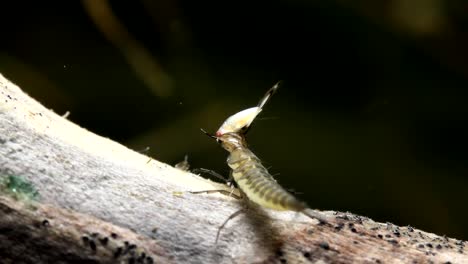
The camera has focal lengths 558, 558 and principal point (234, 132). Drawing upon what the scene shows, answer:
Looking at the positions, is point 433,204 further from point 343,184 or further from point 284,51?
point 284,51

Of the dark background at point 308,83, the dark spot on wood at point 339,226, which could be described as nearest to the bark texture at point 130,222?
the dark spot on wood at point 339,226

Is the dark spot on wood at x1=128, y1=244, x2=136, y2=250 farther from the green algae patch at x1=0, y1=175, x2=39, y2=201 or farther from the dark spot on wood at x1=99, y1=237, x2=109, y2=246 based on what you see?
the green algae patch at x1=0, y1=175, x2=39, y2=201

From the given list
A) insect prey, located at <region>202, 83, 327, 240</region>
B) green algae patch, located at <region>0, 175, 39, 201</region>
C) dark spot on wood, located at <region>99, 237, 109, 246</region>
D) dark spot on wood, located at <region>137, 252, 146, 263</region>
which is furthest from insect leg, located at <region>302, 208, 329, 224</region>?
green algae patch, located at <region>0, 175, 39, 201</region>

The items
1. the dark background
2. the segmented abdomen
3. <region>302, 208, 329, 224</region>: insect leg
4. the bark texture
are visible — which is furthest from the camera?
the dark background

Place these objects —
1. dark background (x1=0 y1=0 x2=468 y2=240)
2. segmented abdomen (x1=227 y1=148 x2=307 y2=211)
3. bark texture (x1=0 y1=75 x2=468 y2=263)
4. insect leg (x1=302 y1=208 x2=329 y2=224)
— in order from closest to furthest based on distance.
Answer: bark texture (x1=0 y1=75 x2=468 y2=263)
segmented abdomen (x1=227 y1=148 x2=307 y2=211)
insect leg (x1=302 y1=208 x2=329 y2=224)
dark background (x1=0 y1=0 x2=468 y2=240)

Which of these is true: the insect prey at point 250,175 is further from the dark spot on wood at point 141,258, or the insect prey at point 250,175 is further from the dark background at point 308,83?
the dark background at point 308,83

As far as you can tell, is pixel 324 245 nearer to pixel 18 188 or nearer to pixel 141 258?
pixel 141 258

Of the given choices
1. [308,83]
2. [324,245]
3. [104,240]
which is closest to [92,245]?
[104,240]

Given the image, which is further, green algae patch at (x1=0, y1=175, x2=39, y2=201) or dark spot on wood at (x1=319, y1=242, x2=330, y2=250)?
dark spot on wood at (x1=319, y1=242, x2=330, y2=250)
